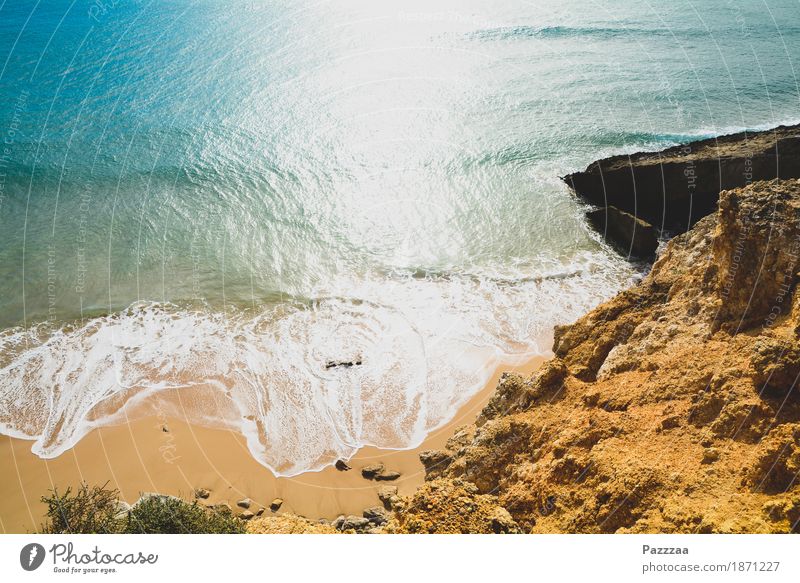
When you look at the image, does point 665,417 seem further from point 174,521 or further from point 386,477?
point 174,521

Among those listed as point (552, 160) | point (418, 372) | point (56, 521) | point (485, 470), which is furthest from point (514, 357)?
point (552, 160)

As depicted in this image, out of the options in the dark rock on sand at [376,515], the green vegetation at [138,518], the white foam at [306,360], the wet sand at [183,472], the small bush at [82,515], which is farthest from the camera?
the white foam at [306,360]

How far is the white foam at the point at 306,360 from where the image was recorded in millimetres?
14883

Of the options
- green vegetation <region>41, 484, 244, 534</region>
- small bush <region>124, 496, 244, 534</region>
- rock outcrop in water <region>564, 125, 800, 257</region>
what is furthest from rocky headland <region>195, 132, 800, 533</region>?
rock outcrop in water <region>564, 125, 800, 257</region>

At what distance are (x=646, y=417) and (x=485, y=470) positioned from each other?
278 centimetres

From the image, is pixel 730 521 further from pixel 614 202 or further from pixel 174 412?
pixel 614 202

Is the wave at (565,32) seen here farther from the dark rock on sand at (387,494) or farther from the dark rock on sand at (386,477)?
the dark rock on sand at (387,494)

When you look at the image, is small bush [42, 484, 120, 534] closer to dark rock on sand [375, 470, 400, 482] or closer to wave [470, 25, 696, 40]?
dark rock on sand [375, 470, 400, 482]

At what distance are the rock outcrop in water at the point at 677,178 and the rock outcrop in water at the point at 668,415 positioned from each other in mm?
13115

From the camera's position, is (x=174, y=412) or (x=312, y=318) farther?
(x=312, y=318)

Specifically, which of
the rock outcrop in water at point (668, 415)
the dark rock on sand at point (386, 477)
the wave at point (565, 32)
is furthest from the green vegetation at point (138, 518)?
the wave at point (565, 32)

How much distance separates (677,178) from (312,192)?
16977mm

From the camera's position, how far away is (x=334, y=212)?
2417cm

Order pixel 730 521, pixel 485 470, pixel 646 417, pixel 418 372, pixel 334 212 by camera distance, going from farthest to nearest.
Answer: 1. pixel 334 212
2. pixel 418 372
3. pixel 485 470
4. pixel 646 417
5. pixel 730 521
